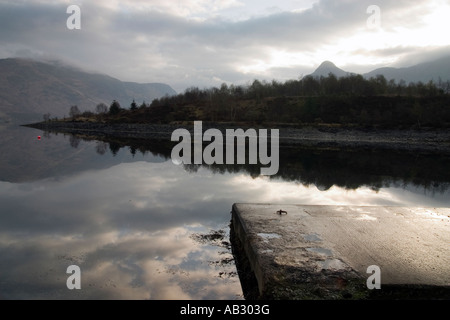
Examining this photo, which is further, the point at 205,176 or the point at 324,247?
the point at 205,176

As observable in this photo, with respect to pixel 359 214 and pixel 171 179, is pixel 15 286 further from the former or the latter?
pixel 171 179

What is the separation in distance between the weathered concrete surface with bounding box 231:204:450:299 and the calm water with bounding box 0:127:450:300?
1069 millimetres

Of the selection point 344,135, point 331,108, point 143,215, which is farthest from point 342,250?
point 331,108

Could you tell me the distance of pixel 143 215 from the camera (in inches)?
514

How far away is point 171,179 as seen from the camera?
21.5 meters

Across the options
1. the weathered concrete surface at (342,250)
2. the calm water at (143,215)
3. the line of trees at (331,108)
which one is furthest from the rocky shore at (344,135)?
the weathered concrete surface at (342,250)

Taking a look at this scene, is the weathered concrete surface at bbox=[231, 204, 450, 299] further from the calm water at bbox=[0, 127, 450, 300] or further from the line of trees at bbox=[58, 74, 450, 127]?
the line of trees at bbox=[58, 74, 450, 127]

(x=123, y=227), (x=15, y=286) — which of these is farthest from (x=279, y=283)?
(x=123, y=227)

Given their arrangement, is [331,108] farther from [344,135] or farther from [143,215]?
[143,215]

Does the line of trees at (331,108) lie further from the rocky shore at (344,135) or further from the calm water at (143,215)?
the calm water at (143,215)
